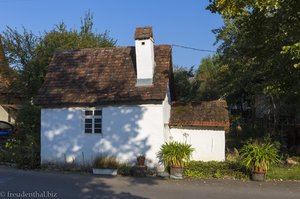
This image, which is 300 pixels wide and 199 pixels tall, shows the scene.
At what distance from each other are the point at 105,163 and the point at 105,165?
9 centimetres

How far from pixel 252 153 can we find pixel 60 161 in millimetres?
7925

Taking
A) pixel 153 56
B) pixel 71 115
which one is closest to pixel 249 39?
pixel 153 56

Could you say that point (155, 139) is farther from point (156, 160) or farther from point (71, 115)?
point (71, 115)

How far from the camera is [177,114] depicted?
68.4 ft

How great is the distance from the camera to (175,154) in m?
17.2

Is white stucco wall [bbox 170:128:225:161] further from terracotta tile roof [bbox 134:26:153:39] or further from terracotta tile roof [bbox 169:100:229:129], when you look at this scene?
terracotta tile roof [bbox 134:26:153:39]

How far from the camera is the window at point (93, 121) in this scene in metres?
19.2

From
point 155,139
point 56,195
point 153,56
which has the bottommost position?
point 56,195

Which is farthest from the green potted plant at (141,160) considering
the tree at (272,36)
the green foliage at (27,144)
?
the tree at (272,36)

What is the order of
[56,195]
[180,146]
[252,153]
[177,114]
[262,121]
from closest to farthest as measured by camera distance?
[56,195] < [252,153] < [180,146] < [177,114] < [262,121]

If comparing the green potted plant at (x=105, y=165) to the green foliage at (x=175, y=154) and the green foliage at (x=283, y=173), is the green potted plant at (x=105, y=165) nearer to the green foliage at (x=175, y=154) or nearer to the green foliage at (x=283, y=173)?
the green foliage at (x=175, y=154)

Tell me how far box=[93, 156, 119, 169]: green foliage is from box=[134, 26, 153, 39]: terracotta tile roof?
515cm

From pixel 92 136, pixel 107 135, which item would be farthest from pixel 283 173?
pixel 92 136

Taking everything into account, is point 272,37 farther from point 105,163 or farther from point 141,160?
point 105,163
